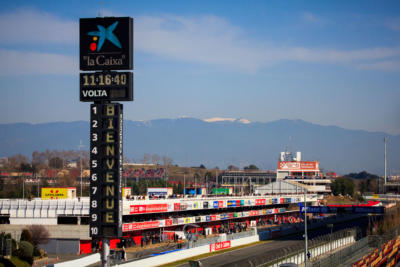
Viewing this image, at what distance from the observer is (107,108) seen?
131 feet

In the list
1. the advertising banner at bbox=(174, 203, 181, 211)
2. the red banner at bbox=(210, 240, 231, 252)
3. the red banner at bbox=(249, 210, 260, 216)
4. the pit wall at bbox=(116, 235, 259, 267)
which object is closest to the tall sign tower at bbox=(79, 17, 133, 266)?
the pit wall at bbox=(116, 235, 259, 267)

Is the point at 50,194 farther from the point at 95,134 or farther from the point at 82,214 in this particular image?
the point at 95,134

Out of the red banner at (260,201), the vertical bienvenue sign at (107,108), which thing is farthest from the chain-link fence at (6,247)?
the red banner at (260,201)

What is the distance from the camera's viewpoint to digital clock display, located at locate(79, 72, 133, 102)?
40.0 metres

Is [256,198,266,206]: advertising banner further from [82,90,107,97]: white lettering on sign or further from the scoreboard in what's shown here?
[82,90,107,97]: white lettering on sign

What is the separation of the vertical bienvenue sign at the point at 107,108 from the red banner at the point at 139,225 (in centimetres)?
3428

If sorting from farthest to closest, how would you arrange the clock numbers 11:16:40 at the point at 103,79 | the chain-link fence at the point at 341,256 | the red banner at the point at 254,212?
the red banner at the point at 254,212 < the chain-link fence at the point at 341,256 < the clock numbers 11:16:40 at the point at 103,79

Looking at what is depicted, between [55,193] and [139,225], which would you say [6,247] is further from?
[55,193]

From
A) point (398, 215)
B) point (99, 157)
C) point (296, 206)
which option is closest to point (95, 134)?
point (99, 157)

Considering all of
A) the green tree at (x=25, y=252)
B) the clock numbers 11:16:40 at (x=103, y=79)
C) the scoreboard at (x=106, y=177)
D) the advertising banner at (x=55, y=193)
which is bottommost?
the green tree at (x=25, y=252)

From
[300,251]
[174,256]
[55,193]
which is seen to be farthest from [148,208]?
[300,251]

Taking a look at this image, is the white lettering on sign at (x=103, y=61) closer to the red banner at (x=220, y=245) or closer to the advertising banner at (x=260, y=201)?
the red banner at (x=220, y=245)

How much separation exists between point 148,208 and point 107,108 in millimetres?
41417

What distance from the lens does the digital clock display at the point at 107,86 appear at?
40000mm
